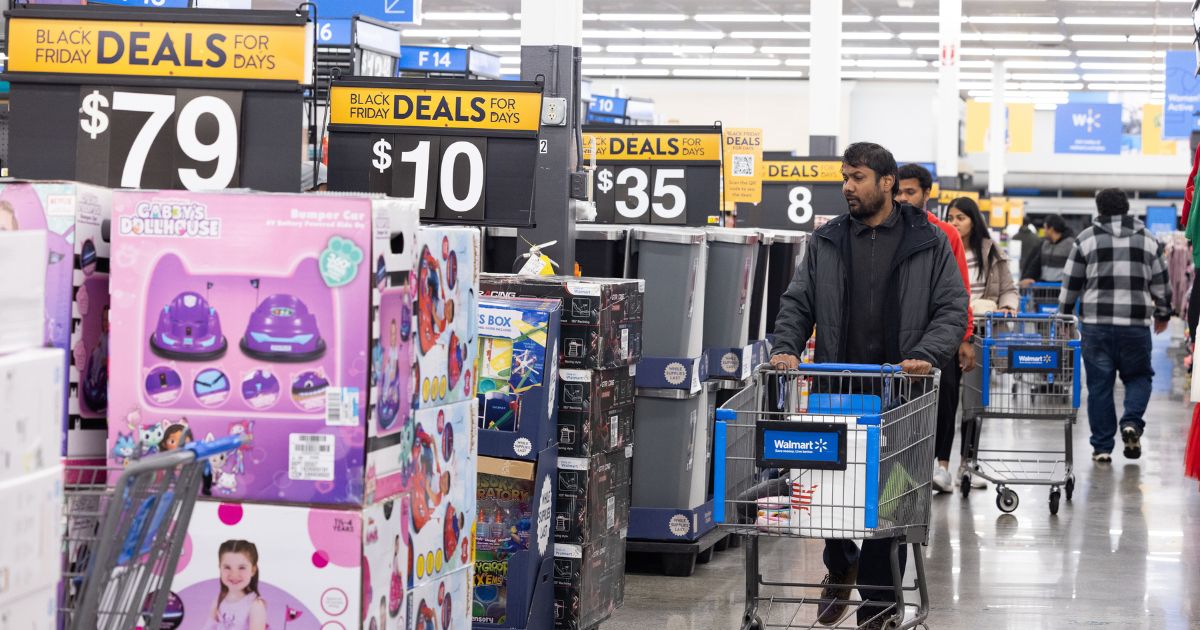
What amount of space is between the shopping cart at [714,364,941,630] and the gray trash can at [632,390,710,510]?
5.19 ft

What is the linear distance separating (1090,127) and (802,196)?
20.3 meters

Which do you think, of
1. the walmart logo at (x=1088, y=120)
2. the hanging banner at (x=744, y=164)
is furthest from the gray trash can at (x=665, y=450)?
the walmart logo at (x=1088, y=120)

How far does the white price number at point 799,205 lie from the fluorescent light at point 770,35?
1502 centimetres

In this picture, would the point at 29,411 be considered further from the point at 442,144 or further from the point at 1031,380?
the point at 1031,380

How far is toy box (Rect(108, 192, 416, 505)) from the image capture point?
2.89 meters

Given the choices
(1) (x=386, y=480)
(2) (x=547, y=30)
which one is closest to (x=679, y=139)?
(2) (x=547, y=30)

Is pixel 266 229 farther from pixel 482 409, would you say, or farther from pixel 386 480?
pixel 482 409

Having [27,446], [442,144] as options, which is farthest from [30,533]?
[442,144]

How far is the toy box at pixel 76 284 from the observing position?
2922 millimetres

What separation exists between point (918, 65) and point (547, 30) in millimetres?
26315

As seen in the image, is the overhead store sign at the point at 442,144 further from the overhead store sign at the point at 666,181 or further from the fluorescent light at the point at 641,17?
the fluorescent light at the point at 641,17

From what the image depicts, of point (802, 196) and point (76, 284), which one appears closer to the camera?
point (76, 284)

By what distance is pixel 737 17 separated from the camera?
971 inches

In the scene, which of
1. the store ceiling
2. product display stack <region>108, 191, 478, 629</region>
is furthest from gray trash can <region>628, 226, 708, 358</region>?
the store ceiling
